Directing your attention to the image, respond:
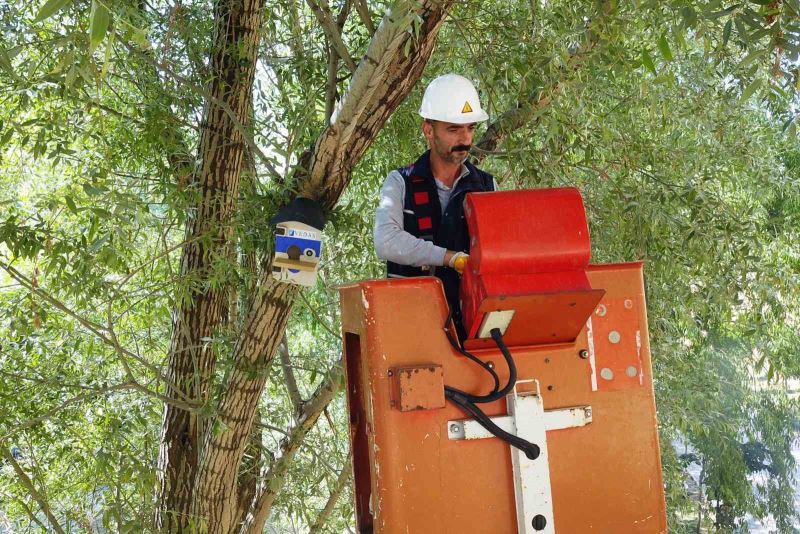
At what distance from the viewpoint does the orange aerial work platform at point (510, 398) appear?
2479 mm

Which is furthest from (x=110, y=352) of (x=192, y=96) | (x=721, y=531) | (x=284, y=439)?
(x=721, y=531)

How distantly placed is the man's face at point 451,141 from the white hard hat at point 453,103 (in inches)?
1.1

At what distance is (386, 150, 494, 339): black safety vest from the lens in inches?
124

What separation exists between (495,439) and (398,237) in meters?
0.82

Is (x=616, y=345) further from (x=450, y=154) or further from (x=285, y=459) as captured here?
(x=285, y=459)

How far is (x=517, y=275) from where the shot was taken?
2.47 m

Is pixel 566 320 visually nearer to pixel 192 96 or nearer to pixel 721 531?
pixel 192 96

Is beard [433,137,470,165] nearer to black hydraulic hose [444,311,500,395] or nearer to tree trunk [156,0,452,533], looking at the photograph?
tree trunk [156,0,452,533]

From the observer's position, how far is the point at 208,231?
4801 mm

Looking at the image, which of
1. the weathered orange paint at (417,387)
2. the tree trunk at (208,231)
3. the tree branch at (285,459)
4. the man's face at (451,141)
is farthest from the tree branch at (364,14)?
the tree branch at (285,459)

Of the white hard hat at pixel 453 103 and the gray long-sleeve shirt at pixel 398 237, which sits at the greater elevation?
the white hard hat at pixel 453 103

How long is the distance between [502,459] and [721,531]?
729cm

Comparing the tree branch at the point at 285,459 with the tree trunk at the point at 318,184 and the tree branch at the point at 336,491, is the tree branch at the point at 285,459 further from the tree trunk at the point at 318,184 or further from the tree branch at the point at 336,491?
the tree trunk at the point at 318,184

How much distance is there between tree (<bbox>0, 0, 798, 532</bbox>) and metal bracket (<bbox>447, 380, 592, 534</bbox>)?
5.01 ft
